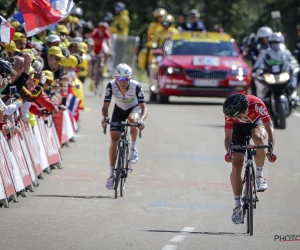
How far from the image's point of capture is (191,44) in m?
29.5

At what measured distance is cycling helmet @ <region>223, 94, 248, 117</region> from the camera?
469 inches

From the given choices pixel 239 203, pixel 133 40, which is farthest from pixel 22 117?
pixel 133 40

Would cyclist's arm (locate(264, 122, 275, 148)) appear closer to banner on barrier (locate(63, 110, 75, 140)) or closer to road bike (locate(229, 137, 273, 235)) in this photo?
road bike (locate(229, 137, 273, 235))

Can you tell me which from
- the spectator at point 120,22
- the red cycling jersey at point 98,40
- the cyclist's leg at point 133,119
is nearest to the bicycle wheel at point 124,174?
the cyclist's leg at point 133,119

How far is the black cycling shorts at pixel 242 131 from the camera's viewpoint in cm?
1273

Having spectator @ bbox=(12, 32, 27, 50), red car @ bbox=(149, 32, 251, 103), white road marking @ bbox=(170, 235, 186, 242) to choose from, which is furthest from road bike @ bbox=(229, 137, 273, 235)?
red car @ bbox=(149, 32, 251, 103)

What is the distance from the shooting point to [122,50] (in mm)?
39281

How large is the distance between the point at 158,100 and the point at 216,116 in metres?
3.21

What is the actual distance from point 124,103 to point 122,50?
77.1 ft

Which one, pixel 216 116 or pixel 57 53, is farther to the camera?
pixel 216 116

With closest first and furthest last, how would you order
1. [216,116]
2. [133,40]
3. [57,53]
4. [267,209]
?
[267,209] < [57,53] < [216,116] < [133,40]

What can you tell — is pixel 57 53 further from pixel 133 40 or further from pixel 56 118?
pixel 133 40

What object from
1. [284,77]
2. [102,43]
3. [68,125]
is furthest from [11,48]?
[102,43]

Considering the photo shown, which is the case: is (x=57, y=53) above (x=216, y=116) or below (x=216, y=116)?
above
